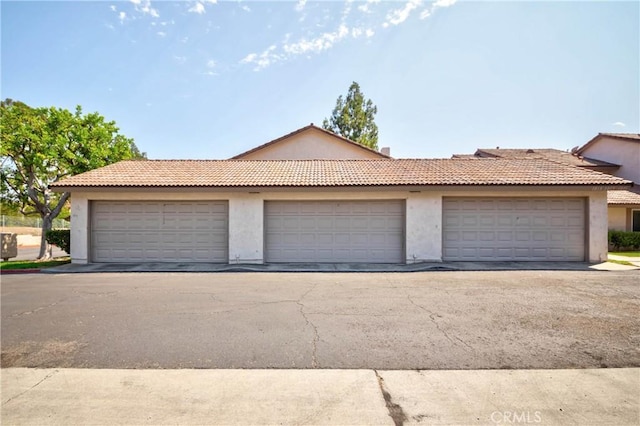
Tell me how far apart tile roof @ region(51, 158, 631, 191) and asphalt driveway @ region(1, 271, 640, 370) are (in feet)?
13.9

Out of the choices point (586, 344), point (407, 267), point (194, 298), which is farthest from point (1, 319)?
point (407, 267)

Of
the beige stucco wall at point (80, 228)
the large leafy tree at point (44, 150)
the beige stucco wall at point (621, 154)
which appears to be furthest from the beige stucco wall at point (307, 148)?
the beige stucco wall at point (621, 154)

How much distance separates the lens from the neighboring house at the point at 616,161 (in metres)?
17.7

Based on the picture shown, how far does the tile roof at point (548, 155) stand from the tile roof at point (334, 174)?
12.6 metres

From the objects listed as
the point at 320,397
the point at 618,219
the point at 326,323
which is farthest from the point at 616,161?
the point at 320,397

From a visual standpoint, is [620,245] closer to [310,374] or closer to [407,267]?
[407,267]

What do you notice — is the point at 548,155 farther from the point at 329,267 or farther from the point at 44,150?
the point at 44,150

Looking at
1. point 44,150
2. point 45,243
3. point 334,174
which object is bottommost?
point 45,243

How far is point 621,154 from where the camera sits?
2317 cm

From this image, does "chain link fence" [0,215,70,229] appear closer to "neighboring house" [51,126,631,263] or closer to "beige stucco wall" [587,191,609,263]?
"neighboring house" [51,126,631,263]

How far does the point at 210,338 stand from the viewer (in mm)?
4824

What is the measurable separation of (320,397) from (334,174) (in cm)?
1087

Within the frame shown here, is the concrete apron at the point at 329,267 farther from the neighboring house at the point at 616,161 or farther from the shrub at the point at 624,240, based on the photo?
the neighboring house at the point at 616,161

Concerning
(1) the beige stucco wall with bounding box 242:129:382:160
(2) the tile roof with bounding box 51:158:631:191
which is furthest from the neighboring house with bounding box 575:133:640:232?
(1) the beige stucco wall with bounding box 242:129:382:160
